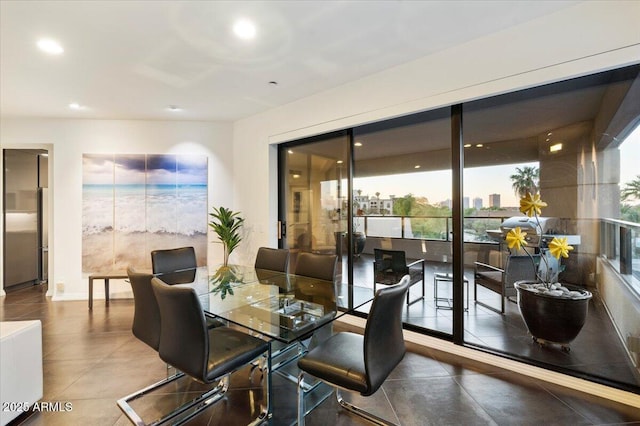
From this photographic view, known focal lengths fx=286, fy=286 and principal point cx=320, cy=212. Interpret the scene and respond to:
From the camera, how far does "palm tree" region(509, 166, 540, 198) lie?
8.39ft

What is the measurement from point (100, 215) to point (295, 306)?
4.27 metres

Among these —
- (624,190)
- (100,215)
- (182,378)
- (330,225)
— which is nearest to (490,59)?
(624,190)

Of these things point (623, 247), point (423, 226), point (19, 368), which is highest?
point (423, 226)

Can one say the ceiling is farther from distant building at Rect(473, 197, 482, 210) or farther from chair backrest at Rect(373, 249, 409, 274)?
chair backrest at Rect(373, 249, 409, 274)

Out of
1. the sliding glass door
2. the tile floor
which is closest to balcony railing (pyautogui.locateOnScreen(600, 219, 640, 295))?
the sliding glass door

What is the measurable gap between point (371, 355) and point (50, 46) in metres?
3.78

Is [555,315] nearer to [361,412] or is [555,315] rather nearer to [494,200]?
[494,200]

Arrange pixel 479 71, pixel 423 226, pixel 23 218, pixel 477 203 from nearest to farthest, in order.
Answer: pixel 479 71, pixel 477 203, pixel 423 226, pixel 23 218

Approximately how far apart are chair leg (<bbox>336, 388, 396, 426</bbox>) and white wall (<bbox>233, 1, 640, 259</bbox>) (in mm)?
2698

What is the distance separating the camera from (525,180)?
2598mm

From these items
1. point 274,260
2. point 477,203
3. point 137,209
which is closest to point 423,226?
point 477,203

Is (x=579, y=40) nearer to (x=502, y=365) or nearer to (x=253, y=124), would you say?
(x=502, y=365)

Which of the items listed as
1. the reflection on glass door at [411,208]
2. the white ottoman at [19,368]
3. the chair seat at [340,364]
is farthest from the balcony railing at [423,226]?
the white ottoman at [19,368]

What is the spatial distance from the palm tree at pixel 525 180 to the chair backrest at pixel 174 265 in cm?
338
